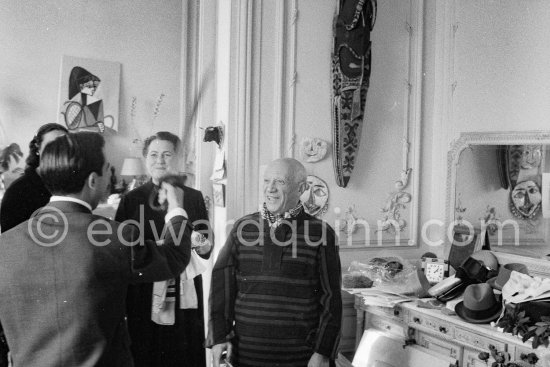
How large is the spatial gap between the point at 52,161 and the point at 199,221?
1.29 m

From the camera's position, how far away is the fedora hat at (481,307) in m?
2.55

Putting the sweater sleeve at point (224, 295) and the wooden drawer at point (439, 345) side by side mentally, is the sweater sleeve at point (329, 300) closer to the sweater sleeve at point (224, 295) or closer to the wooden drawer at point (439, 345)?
the sweater sleeve at point (224, 295)

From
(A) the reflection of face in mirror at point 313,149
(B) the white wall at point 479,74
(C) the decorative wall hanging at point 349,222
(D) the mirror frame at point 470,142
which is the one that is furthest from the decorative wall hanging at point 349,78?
(D) the mirror frame at point 470,142

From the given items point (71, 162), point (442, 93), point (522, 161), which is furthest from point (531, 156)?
point (71, 162)

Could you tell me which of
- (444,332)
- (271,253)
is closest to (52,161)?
(271,253)

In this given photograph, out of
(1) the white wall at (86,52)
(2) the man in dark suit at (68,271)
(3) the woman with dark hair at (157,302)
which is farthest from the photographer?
(1) the white wall at (86,52)

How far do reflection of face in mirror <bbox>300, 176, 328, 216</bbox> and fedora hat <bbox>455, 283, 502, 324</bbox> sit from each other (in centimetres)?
101

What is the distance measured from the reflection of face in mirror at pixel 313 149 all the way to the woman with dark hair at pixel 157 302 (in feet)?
2.74

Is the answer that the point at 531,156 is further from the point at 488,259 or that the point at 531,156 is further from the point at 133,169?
the point at 133,169

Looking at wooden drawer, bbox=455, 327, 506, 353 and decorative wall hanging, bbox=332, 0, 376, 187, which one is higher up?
decorative wall hanging, bbox=332, 0, 376, 187

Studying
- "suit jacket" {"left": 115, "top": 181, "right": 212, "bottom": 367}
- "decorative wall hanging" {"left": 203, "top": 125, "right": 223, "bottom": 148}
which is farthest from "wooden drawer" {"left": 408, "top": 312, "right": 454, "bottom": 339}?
"decorative wall hanging" {"left": 203, "top": 125, "right": 223, "bottom": 148}

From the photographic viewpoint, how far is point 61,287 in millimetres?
1421

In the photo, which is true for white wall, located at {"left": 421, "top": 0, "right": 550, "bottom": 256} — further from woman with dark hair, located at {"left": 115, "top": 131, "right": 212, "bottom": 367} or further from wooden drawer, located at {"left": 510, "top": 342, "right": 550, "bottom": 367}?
woman with dark hair, located at {"left": 115, "top": 131, "right": 212, "bottom": 367}

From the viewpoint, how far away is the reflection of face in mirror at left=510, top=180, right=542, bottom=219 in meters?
3.07
